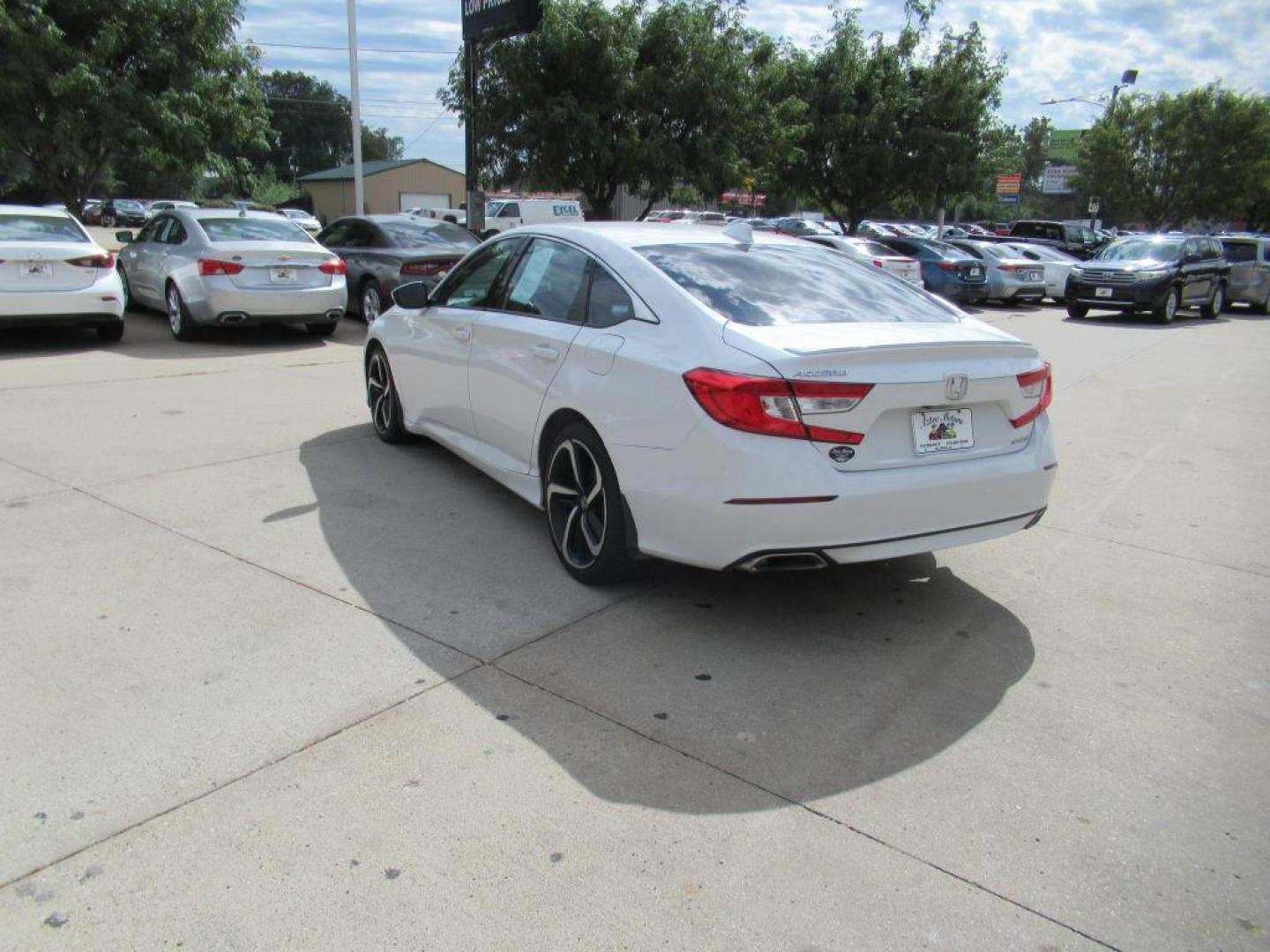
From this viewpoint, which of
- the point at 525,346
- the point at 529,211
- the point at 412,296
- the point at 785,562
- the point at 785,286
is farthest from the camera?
the point at 529,211

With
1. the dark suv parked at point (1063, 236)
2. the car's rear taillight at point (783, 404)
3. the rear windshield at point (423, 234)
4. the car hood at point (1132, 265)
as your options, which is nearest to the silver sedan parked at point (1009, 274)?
the car hood at point (1132, 265)

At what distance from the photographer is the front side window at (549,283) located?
4656mm

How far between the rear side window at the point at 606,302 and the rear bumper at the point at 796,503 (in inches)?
24.4

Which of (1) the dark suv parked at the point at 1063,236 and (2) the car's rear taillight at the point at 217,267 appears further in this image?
(1) the dark suv parked at the point at 1063,236

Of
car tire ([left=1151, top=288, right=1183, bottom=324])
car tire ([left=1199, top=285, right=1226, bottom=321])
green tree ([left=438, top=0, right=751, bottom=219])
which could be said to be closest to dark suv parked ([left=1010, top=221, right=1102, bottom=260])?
car tire ([left=1199, top=285, right=1226, bottom=321])

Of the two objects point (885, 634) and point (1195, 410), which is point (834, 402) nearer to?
point (885, 634)

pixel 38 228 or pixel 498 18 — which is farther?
pixel 498 18

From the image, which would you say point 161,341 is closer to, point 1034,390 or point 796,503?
point 796,503

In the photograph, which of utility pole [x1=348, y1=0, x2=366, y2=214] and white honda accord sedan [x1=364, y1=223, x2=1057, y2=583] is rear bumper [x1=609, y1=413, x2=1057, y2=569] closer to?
white honda accord sedan [x1=364, y1=223, x2=1057, y2=583]

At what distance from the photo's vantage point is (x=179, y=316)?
11.4 meters

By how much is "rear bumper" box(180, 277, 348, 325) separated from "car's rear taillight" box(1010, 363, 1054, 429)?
8892 mm

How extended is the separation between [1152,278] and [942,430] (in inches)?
703

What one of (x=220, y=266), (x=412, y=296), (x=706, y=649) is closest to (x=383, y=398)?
(x=412, y=296)

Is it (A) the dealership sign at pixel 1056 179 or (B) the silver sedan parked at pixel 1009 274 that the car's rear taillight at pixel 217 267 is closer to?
(B) the silver sedan parked at pixel 1009 274
